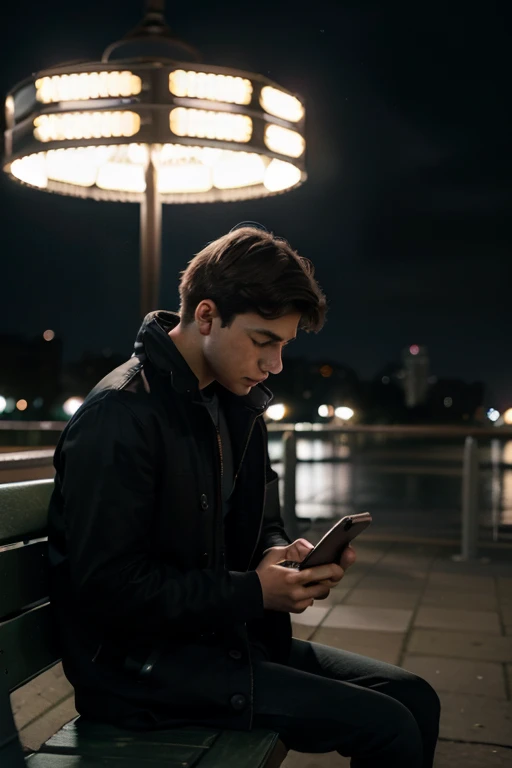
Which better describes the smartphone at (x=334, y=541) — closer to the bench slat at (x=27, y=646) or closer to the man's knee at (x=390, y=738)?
the man's knee at (x=390, y=738)

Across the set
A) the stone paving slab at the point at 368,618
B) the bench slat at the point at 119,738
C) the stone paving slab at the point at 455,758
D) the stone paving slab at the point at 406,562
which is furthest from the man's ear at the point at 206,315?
the stone paving slab at the point at 406,562

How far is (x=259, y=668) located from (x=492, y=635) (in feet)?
12.5

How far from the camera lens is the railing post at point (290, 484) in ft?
27.2

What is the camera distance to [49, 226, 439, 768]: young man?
2.15 metres

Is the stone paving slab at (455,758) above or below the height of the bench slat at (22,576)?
below

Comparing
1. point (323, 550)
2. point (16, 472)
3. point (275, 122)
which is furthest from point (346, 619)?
point (323, 550)

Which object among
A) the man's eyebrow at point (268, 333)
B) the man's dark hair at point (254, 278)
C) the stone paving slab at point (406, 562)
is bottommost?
the stone paving slab at point (406, 562)

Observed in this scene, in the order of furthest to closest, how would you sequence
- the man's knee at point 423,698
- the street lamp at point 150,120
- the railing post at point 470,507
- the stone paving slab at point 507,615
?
the railing post at point 470,507 → the street lamp at point 150,120 → the stone paving slab at point 507,615 → the man's knee at point 423,698

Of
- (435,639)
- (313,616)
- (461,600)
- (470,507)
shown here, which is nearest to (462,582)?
(461,600)

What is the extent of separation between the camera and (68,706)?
433 centimetres

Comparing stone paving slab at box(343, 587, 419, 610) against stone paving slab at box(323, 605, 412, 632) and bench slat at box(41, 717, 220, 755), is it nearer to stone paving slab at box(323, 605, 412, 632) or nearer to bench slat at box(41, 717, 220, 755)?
stone paving slab at box(323, 605, 412, 632)

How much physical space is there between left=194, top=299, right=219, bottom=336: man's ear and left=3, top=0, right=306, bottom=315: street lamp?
3.92 metres

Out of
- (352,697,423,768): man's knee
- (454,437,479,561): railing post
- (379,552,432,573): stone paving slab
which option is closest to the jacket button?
(352,697,423,768): man's knee

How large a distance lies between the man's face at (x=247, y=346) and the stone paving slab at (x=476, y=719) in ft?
7.52
